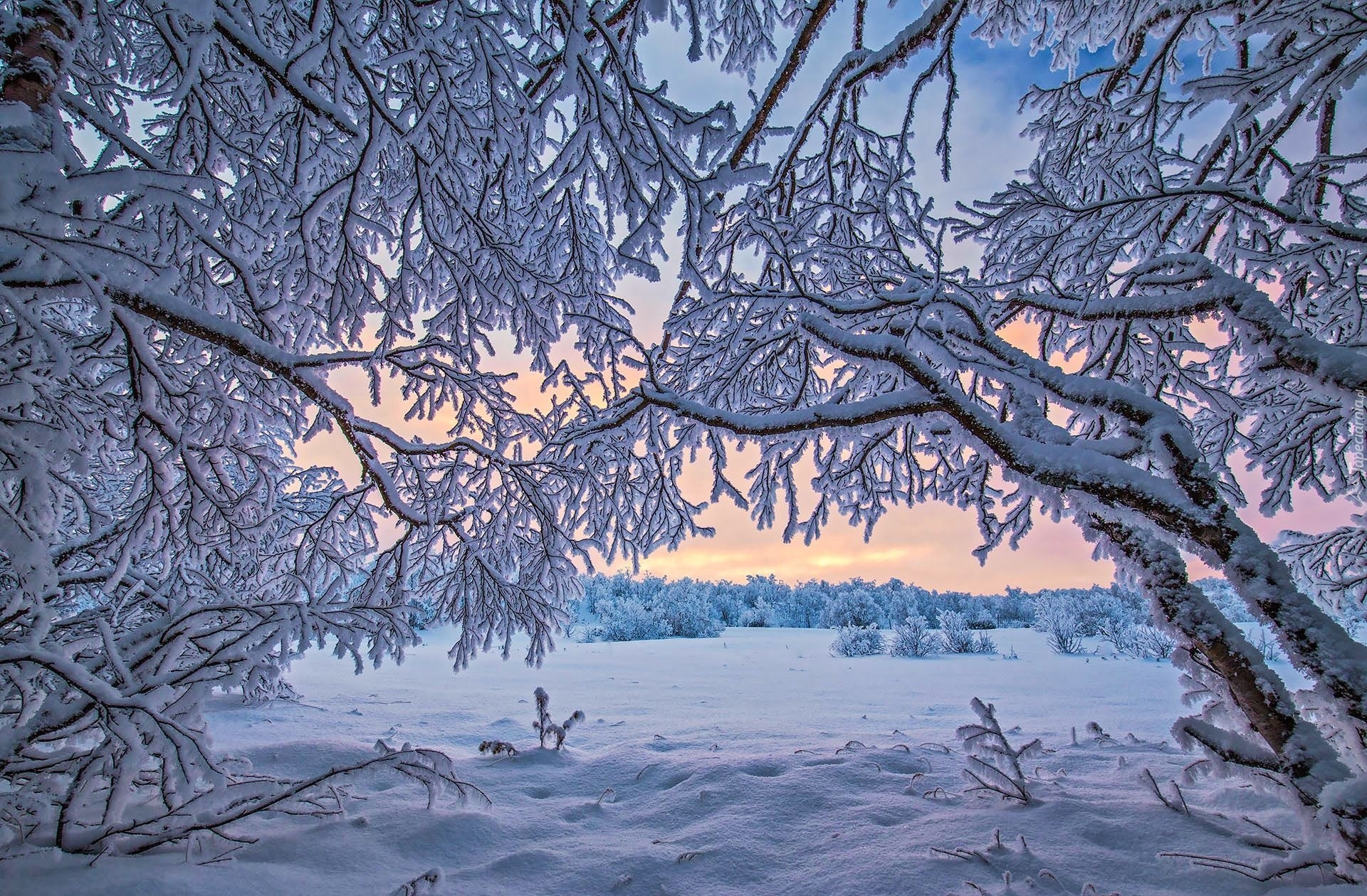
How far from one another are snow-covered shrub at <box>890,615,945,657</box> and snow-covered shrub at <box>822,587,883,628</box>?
4.73 metres

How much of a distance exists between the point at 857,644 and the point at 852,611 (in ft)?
19.5

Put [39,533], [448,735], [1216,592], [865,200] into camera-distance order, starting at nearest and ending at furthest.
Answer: [39,533], [865,200], [448,735], [1216,592]

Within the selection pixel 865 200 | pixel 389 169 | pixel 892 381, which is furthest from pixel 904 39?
pixel 389 169

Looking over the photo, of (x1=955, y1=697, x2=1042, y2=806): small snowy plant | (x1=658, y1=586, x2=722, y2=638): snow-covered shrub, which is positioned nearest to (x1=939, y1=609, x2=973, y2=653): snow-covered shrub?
(x1=658, y1=586, x2=722, y2=638): snow-covered shrub

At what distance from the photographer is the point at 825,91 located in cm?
298

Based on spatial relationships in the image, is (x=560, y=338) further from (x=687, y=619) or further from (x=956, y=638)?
(x=687, y=619)

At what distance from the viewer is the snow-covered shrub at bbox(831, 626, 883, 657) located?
942 centimetres

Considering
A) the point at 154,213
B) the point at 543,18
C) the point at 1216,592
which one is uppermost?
the point at 543,18

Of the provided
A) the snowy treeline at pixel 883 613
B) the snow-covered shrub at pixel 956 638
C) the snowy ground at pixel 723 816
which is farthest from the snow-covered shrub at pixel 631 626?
the snowy ground at pixel 723 816

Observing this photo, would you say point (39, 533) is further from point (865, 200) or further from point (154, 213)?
point (865, 200)

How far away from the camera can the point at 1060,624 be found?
9.92 m

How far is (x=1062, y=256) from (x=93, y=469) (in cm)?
639

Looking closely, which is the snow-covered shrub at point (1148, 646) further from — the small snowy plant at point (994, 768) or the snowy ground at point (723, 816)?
the small snowy plant at point (994, 768)

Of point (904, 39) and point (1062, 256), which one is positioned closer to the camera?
point (904, 39)
